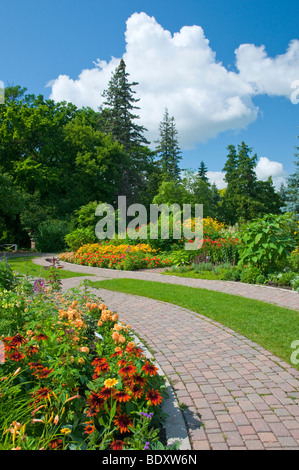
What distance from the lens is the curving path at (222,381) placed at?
2428mm

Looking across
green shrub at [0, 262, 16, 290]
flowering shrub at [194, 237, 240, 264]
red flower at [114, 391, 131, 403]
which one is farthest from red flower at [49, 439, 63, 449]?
flowering shrub at [194, 237, 240, 264]

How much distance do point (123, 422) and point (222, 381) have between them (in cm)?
146

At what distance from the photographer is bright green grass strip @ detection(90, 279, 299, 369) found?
4258 mm

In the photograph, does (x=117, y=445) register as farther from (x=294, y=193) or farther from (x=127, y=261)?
(x=294, y=193)

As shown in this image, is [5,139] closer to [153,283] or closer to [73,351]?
[153,283]

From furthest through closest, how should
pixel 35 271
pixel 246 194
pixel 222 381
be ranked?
pixel 246 194 < pixel 35 271 < pixel 222 381

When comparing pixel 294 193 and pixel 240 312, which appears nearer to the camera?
pixel 240 312

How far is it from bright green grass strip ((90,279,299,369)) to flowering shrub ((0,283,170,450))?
202cm

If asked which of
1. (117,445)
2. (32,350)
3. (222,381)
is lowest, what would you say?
(222,381)

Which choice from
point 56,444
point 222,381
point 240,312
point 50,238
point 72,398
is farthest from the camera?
point 50,238

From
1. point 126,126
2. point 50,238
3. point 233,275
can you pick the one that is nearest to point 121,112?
point 126,126

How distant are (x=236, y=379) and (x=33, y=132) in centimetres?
2555

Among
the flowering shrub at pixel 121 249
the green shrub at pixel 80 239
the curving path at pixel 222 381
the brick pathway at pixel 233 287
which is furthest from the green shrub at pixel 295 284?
the green shrub at pixel 80 239

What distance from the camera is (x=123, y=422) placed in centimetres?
214
